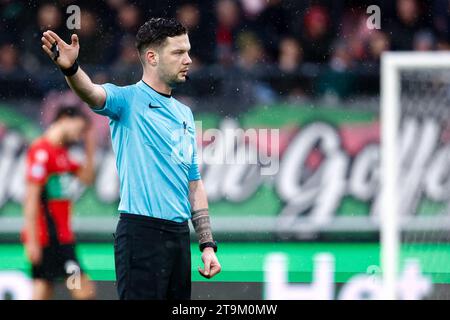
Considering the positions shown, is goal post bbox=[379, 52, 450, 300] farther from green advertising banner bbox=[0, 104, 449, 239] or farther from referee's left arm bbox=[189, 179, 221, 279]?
green advertising banner bbox=[0, 104, 449, 239]

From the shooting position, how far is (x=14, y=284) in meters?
8.14

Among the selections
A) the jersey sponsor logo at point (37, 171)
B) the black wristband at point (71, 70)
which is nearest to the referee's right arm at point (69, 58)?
the black wristband at point (71, 70)

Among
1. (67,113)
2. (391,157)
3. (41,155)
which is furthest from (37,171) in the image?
(391,157)

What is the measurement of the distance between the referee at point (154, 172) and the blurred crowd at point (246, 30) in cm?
445

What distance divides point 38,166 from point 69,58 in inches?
118

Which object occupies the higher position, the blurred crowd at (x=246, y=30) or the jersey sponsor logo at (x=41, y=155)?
the blurred crowd at (x=246, y=30)

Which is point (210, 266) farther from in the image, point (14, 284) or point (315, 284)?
point (14, 284)

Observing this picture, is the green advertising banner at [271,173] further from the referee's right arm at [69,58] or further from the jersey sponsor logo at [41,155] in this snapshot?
the referee's right arm at [69,58]

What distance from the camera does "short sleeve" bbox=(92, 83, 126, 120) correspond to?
4602mm

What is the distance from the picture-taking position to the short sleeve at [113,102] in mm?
4602

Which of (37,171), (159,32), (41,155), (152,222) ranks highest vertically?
(41,155)

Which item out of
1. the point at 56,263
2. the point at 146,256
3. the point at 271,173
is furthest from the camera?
the point at 271,173

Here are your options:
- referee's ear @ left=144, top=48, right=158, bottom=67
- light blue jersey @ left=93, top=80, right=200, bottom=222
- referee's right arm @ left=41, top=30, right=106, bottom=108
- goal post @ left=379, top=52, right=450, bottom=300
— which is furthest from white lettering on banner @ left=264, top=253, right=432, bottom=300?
referee's right arm @ left=41, top=30, right=106, bottom=108

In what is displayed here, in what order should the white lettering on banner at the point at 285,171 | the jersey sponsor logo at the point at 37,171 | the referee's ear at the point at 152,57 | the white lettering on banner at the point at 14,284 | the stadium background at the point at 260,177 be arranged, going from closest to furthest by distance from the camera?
the referee's ear at the point at 152,57 → the jersey sponsor logo at the point at 37,171 → the white lettering on banner at the point at 14,284 → the stadium background at the point at 260,177 → the white lettering on banner at the point at 285,171
